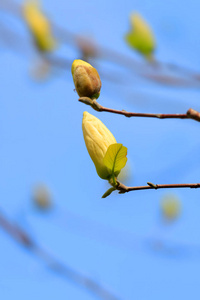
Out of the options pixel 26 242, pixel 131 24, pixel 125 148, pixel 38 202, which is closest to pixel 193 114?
pixel 125 148

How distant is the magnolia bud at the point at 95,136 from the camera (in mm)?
657

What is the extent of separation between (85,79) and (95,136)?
91 mm

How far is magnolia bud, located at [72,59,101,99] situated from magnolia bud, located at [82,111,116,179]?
39 mm

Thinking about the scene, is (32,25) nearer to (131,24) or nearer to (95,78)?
(131,24)

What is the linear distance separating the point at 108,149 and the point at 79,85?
112 mm

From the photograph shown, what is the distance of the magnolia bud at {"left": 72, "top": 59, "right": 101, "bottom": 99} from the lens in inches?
25.4

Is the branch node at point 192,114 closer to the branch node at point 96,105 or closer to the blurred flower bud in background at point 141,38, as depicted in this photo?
the branch node at point 96,105

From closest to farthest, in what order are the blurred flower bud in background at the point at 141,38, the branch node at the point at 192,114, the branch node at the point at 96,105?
the branch node at the point at 192,114 → the branch node at the point at 96,105 → the blurred flower bud in background at the point at 141,38

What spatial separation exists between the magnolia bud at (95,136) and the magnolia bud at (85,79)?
0.04 m

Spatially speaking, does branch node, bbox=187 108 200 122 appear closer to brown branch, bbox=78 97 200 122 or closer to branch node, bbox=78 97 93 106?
brown branch, bbox=78 97 200 122

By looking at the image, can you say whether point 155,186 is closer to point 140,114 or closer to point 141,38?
point 140,114

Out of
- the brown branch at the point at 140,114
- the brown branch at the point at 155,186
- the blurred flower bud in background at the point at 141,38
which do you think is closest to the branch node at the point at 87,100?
the brown branch at the point at 140,114

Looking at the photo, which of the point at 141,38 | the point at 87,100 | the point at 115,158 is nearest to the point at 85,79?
the point at 87,100

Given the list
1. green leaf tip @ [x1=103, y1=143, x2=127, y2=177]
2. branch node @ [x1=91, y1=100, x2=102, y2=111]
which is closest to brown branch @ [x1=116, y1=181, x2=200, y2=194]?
green leaf tip @ [x1=103, y1=143, x2=127, y2=177]
